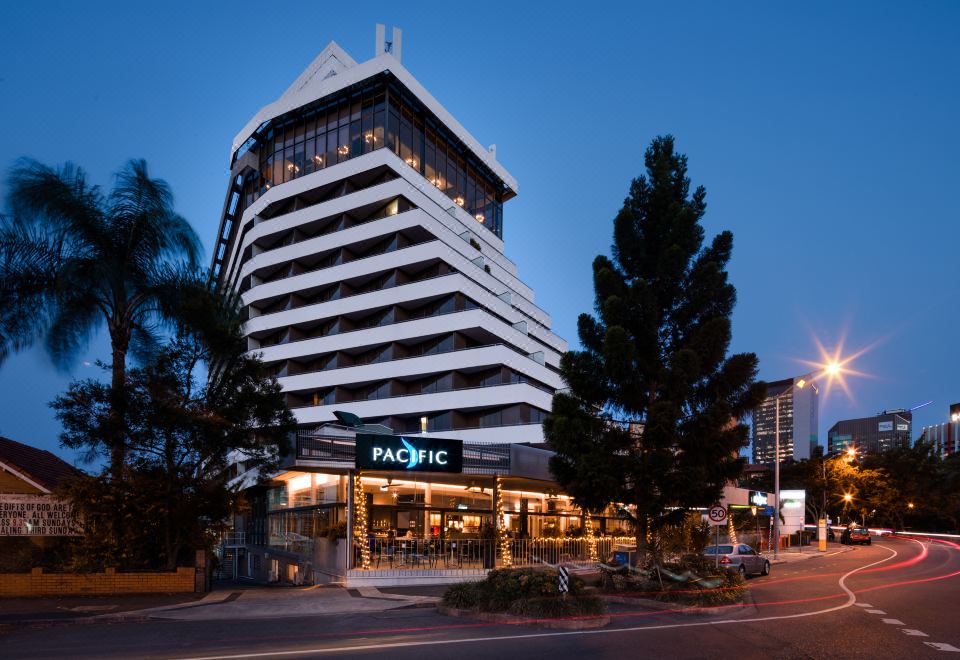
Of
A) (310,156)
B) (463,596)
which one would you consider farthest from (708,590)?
(310,156)

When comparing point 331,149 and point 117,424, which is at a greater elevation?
point 331,149

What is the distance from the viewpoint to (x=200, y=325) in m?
22.7

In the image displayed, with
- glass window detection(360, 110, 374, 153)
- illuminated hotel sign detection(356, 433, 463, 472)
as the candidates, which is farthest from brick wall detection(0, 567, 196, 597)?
glass window detection(360, 110, 374, 153)

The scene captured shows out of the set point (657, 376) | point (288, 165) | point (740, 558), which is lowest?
point (740, 558)

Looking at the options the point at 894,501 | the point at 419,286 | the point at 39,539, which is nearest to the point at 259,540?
the point at 419,286

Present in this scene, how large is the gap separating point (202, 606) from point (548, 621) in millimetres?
9230

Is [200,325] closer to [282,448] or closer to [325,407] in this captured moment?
[282,448]

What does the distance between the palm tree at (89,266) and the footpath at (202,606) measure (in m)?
3.98

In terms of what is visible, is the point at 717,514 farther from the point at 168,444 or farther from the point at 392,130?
the point at 392,130

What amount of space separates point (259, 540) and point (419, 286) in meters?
19.1

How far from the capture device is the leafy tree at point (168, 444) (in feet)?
68.5

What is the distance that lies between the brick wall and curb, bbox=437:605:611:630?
9052mm

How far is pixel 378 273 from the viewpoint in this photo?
53.2 m

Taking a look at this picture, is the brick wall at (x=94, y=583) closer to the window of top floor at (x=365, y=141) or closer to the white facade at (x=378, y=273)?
the white facade at (x=378, y=273)
